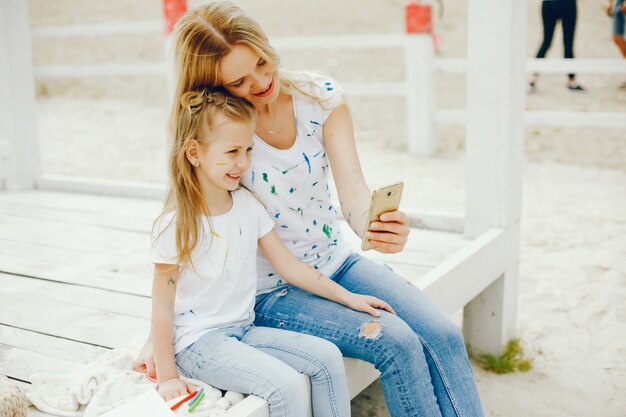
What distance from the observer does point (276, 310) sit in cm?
190

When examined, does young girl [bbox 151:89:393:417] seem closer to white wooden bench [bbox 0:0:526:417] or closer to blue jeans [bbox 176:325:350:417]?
blue jeans [bbox 176:325:350:417]

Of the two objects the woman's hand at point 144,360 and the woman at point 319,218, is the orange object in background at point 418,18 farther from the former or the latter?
the woman's hand at point 144,360

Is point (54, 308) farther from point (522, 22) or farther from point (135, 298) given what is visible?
point (522, 22)

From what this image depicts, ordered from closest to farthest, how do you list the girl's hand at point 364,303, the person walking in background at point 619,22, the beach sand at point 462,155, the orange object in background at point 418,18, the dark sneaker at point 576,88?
the girl's hand at point 364,303
the beach sand at point 462,155
the orange object in background at point 418,18
the person walking in background at point 619,22
the dark sneaker at point 576,88

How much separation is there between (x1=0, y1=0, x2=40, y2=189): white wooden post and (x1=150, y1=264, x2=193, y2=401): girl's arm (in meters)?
2.49

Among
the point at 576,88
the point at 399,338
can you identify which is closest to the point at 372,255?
the point at 399,338

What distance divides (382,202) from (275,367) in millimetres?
438

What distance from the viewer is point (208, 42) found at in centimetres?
176

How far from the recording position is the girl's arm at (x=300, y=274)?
6.15 feet

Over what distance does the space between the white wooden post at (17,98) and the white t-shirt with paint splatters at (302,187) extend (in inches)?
93.6

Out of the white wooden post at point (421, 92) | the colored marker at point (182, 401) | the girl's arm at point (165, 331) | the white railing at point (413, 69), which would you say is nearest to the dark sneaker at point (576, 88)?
the white railing at point (413, 69)

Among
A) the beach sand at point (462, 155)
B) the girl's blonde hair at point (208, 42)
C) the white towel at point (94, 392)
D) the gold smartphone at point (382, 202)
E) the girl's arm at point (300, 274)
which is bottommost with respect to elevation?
the beach sand at point (462, 155)

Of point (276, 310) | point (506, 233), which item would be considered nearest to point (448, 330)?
point (276, 310)

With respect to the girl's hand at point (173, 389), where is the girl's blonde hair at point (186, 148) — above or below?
above
